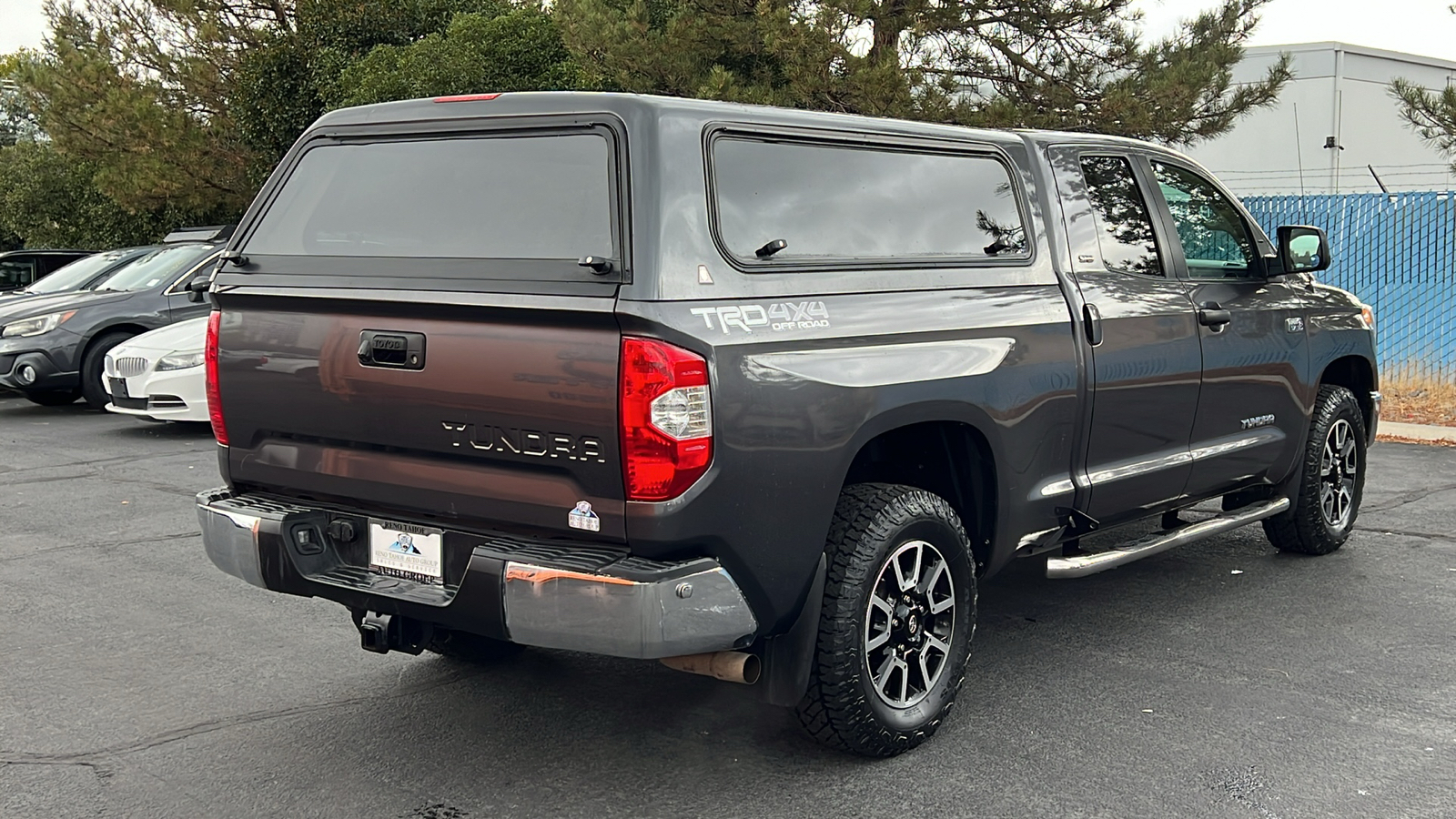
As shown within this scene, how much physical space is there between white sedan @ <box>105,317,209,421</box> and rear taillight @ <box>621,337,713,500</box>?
8.39 meters

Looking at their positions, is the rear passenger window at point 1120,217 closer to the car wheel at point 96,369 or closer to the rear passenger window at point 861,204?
the rear passenger window at point 861,204

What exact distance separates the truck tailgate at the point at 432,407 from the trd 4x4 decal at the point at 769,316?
0.95ft

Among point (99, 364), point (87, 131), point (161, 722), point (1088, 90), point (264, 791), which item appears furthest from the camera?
point (87, 131)

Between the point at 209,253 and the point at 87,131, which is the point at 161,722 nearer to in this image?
the point at 209,253

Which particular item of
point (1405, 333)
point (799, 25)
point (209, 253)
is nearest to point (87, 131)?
point (209, 253)

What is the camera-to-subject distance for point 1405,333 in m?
13.7

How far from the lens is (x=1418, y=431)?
37.0 feet

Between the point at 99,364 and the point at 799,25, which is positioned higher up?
the point at 799,25

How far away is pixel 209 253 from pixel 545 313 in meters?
11.3

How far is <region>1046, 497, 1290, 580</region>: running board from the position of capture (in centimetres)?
→ 509

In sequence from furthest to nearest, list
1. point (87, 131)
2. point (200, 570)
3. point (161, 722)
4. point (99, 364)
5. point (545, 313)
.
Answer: point (87, 131) → point (99, 364) → point (200, 570) → point (161, 722) → point (545, 313)

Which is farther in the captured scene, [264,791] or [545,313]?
[264,791]

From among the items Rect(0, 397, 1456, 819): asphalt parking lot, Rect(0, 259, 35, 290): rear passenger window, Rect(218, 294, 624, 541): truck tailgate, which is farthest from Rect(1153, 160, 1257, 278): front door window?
Rect(0, 259, 35, 290): rear passenger window

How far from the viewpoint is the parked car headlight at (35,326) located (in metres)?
12.8
